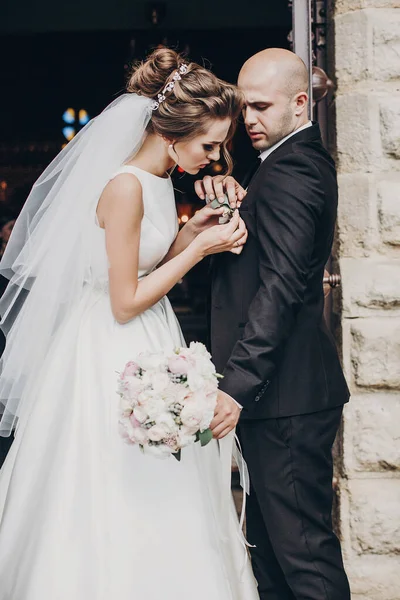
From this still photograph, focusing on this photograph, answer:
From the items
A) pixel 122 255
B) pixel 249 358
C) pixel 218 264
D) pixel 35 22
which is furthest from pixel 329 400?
pixel 35 22

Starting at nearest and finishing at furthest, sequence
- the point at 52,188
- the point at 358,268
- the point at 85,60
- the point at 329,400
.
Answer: the point at 329,400 → the point at 52,188 → the point at 358,268 → the point at 85,60

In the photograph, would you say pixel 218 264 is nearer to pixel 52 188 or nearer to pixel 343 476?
pixel 52 188

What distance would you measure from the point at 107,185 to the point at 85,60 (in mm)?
5250

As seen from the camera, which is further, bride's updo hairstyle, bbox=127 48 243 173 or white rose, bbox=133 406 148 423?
bride's updo hairstyle, bbox=127 48 243 173

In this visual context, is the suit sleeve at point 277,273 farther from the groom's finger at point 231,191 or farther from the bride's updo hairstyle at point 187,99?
the bride's updo hairstyle at point 187,99

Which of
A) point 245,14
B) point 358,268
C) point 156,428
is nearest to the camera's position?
point 156,428

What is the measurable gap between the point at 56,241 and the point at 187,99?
0.64 metres

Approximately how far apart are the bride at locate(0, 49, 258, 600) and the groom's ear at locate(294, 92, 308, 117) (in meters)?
0.20

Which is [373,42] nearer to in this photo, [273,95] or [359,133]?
[359,133]

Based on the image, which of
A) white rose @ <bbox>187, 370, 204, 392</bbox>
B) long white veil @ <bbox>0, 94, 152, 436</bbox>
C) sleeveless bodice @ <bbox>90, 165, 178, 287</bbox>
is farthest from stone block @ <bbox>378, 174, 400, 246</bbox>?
white rose @ <bbox>187, 370, 204, 392</bbox>

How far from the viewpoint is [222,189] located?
→ 2686 millimetres

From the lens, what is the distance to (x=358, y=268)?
3070 millimetres

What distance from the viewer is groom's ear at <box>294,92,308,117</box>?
2615mm

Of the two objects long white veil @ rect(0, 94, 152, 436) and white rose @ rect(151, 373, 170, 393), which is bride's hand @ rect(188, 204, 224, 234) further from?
white rose @ rect(151, 373, 170, 393)
